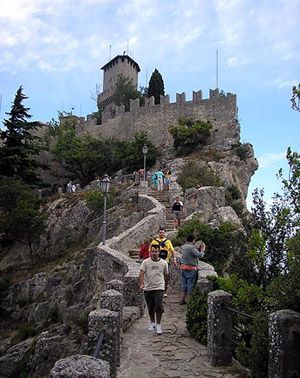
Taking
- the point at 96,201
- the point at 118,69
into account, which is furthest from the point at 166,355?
the point at 118,69

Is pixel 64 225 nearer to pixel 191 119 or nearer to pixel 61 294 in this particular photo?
pixel 61 294

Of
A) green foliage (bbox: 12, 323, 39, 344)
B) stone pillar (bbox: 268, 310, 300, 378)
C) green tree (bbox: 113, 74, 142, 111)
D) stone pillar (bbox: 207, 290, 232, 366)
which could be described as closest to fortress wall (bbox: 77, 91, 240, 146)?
green tree (bbox: 113, 74, 142, 111)

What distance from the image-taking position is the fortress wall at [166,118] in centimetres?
4109

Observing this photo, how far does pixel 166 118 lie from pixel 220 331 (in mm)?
37922

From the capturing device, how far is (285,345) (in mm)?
5574

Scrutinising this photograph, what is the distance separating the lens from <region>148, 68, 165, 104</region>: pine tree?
49469mm

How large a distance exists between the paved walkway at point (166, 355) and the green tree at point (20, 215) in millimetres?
20499

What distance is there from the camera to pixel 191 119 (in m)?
41.8

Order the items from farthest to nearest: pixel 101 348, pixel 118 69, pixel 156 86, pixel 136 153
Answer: pixel 118 69
pixel 156 86
pixel 136 153
pixel 101 348

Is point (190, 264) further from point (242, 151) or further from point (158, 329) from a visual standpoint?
point (242, 151)

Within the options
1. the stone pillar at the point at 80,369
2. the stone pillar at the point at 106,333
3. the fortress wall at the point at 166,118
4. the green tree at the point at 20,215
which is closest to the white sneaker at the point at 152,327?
the stone pillar at the point at 106,333

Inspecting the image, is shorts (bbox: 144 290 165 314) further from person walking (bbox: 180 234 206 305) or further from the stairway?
the stairway

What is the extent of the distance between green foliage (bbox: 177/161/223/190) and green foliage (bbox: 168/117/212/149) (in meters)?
8.11

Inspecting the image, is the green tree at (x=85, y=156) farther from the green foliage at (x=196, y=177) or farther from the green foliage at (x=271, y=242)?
the green foliage at (x=271, y=242)
